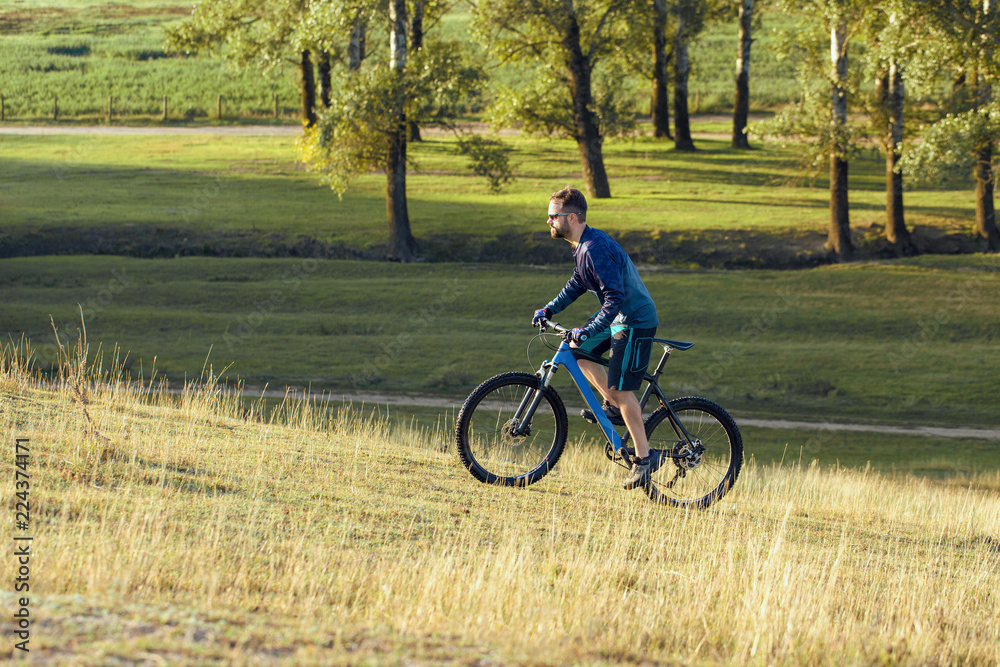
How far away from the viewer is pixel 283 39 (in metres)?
32.8

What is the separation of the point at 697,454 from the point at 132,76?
221ft

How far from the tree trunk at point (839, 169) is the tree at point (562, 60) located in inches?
349

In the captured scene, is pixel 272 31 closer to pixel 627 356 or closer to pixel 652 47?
pixel 652 47

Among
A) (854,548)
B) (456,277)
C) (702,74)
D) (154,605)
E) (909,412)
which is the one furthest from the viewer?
(702,74)

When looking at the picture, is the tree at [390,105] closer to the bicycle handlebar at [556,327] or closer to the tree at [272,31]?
the tree at [272,31]

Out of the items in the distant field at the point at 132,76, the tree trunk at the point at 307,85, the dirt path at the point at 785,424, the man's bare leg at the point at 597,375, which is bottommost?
the dirt path at the point at 785,424

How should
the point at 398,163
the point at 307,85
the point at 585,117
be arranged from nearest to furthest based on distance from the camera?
the point at 398,163
the point at 585,117
the point at 307,85

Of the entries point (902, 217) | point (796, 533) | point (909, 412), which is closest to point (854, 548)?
point (796, 533)

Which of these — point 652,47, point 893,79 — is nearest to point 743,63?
point 652,47

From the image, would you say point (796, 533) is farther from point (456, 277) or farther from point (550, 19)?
point (550, 19)

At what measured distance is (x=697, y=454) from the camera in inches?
328

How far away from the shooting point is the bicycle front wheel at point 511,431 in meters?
7.87

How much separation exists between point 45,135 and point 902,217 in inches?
1762

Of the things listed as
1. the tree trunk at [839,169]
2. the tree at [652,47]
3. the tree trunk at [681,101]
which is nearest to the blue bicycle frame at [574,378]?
the tree trunk at [839,169]
